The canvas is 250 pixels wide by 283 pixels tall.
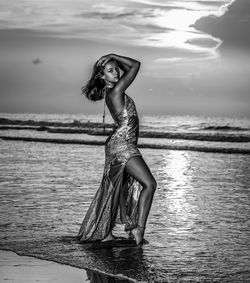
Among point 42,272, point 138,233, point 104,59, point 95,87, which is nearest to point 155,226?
point 138,233

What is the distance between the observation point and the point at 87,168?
55.9ft

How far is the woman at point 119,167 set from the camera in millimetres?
6954

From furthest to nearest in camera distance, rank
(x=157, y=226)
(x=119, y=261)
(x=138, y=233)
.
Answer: (x=157, y=226) → (x=138, y=233) → (x=119, y=261)

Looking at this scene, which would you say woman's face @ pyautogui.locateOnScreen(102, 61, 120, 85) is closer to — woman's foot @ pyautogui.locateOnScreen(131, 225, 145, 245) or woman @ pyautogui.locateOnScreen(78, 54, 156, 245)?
woman @ pyautogui.locateOnScreen(78, 54, 156, 245)

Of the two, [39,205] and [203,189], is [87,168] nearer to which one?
[203,189]

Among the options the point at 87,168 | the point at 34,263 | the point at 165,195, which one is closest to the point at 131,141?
the point at 34,263

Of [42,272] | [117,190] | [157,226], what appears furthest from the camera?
[157,226]

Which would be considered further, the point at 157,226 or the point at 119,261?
the point at 157,226

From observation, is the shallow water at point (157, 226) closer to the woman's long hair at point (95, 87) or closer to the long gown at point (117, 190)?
the long gown at point (117, 190)

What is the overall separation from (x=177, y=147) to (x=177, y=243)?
78.3ft

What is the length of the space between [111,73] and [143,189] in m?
1.27

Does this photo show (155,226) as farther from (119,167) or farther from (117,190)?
(119,167)

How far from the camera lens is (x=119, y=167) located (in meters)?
7.04

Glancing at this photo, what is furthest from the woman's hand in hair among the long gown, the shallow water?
the shallow water
